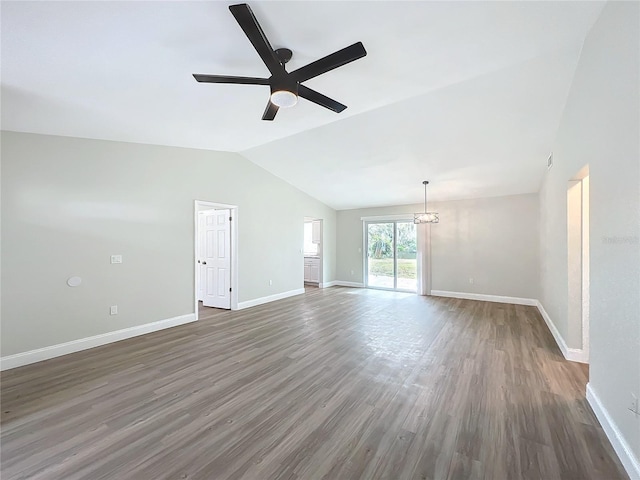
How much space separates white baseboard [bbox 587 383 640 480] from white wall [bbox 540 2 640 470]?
0.02 meters

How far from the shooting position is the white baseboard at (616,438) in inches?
61.4

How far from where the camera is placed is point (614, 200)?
6.12 feet

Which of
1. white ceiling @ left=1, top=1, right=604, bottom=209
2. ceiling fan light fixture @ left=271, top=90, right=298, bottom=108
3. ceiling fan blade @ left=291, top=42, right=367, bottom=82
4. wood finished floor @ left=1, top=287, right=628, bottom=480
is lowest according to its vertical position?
wood finished floor @ left=1, top=287, right=628, bottom=480

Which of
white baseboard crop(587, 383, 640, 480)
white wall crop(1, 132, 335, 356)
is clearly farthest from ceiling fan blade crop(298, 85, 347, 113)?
white baseboard crop(587, 383, 640, 480)

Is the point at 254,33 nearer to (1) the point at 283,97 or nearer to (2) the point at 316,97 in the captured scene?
(1) the point at 283,97

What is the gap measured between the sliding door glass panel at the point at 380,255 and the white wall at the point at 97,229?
414 centimetres

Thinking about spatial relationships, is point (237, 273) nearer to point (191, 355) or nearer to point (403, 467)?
point (191, 355)

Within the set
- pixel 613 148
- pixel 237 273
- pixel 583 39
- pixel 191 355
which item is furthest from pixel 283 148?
pixel 613 148

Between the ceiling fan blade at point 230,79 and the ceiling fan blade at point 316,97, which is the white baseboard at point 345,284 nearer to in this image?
the ceiling fan blade at point 316,97

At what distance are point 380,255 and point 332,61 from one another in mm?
6687

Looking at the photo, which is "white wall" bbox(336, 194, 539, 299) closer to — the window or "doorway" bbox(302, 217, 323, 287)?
"doorway" bbox(302, 217, 323, 287)

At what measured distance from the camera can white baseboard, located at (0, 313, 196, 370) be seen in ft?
10.0

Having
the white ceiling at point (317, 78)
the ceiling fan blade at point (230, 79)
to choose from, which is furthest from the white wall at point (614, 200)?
the ceiling fan blade at point (230, 79)

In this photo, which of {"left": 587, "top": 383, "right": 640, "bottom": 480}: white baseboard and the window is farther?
the window
